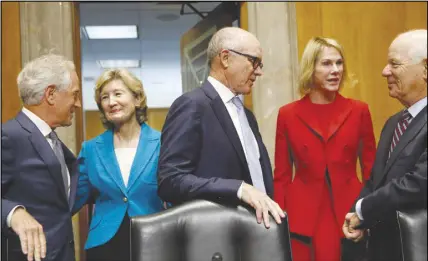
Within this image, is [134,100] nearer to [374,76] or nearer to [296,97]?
[296,97]

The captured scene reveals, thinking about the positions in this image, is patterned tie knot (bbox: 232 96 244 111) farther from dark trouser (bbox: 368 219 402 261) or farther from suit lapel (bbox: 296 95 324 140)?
dark trouser (bbox: 368 219 402 261)

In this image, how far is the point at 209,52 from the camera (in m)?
2.40

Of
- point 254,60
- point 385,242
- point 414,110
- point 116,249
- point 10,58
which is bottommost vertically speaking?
point 116,249

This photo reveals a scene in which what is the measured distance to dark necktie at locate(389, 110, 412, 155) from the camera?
2057 millimetres

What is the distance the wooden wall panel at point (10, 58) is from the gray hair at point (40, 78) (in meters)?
1.57

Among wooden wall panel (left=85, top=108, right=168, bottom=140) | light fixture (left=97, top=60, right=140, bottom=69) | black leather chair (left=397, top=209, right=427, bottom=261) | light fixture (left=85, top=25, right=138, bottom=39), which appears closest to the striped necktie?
black leather chair (left=397, top=209, right=427, bottom=261)

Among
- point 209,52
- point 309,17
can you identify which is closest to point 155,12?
point 309,17

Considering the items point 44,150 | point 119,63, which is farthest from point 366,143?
point 119,63

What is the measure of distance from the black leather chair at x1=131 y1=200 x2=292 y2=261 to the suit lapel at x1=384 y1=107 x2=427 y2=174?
0.51 m

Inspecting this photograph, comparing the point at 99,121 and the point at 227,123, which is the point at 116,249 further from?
the point at 99,121

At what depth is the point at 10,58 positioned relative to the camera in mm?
3697

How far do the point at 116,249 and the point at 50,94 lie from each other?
2.70 ft

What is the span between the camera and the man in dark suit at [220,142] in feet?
6.03

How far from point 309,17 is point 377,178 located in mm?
2116
